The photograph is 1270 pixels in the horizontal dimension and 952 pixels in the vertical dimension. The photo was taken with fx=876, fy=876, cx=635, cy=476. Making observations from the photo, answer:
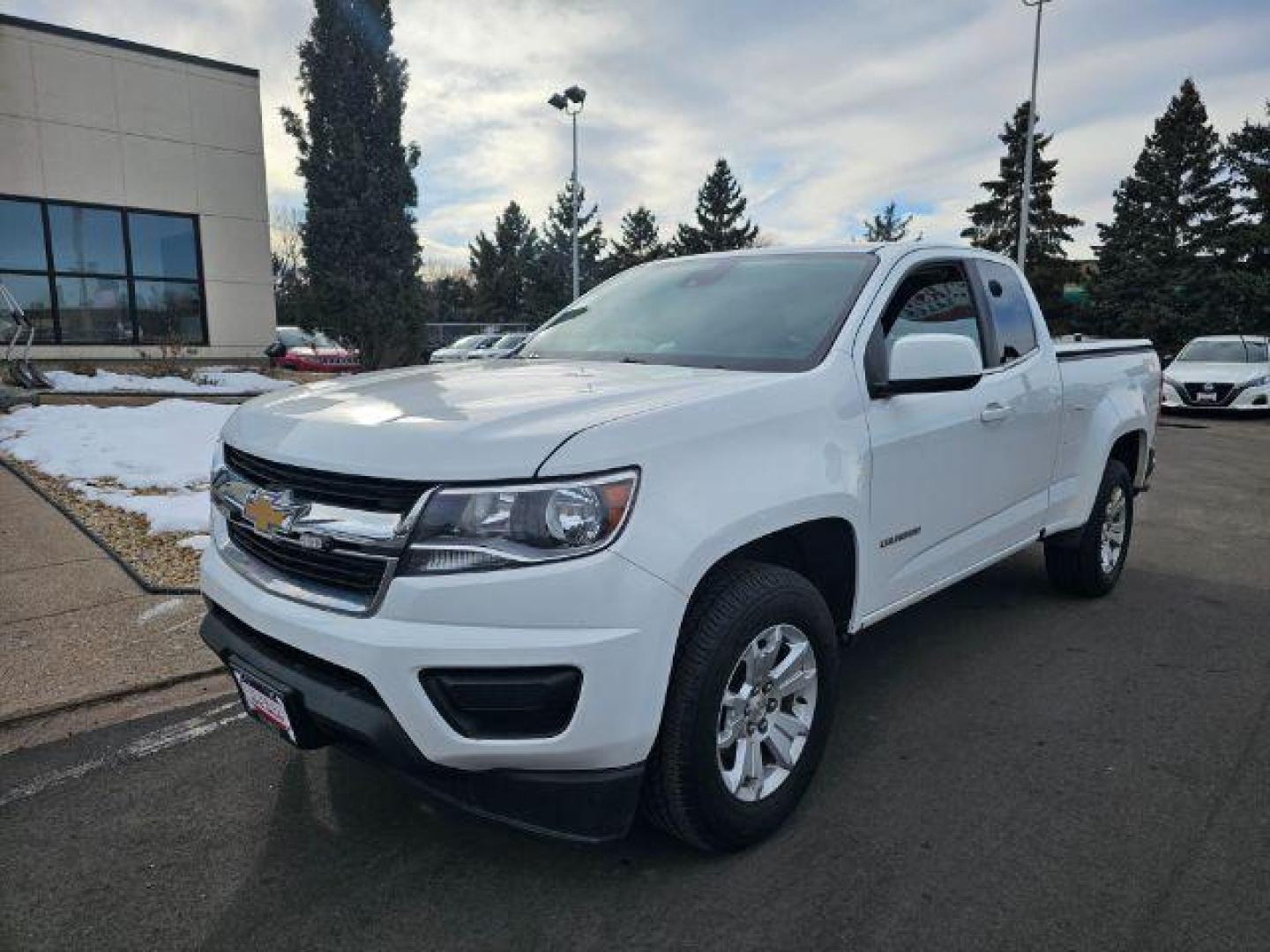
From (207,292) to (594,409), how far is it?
16.5 m

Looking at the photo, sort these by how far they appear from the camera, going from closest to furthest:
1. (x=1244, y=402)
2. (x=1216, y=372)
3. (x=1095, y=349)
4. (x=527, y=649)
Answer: (x=527, y=649) → (x=1095, y=349) → (x=1244, y=402) → (x=1216, y=372)

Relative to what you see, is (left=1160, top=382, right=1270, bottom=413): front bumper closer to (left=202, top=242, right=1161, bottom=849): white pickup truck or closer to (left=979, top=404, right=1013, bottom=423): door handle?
(left=979, top=404, right=1013, bottom=423): door handle

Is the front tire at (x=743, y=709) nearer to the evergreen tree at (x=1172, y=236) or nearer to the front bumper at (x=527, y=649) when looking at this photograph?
the front bumper at (x=527, y=649)

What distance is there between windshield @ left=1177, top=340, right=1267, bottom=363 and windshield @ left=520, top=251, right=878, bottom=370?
55.0ft

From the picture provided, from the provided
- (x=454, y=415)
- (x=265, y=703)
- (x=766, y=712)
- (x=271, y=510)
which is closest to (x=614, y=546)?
(x=454, y=415)

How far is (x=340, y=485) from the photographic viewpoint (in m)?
2.21

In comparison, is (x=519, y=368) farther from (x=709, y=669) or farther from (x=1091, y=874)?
(x=1091, y=874)

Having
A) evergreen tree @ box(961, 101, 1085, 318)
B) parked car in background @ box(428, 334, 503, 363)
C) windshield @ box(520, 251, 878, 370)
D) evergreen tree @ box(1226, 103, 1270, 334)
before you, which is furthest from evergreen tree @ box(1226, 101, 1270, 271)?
windshield @ box(520, 251, 878, 370)

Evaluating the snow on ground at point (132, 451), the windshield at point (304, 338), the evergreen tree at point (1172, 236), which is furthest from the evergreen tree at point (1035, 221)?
the snow on ground at point (132, 451)

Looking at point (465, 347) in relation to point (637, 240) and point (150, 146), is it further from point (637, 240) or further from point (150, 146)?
point (637, 240)

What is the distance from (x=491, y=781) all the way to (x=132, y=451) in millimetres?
7559

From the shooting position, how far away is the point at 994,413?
356cm

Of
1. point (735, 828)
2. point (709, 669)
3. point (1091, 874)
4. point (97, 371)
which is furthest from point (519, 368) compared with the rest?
point (97, 371)

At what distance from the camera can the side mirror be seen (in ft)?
9.28
